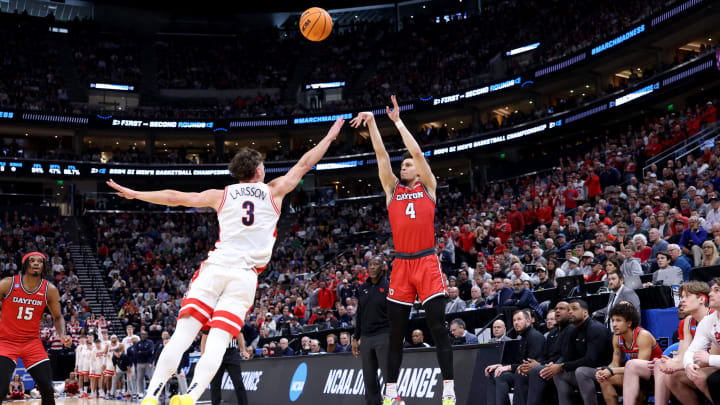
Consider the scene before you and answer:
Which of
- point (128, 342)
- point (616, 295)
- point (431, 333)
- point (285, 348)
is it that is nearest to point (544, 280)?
point (616, 295)

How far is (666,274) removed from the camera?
11.7 meters

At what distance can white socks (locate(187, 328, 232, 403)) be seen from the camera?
18.6 ft

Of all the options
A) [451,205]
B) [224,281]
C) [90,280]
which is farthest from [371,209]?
[224,281]

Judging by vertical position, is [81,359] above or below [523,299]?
below

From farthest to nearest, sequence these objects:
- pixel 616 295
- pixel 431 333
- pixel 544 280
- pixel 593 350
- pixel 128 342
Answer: pixel 128 342
pixel 544 280
pixel 616 295
pixel 593 350
pixel 431 333

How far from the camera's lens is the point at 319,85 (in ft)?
157

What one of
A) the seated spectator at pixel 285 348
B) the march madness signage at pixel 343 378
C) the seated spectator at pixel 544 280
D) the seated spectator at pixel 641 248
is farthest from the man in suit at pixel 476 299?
the seated spectator at pixel 285 348

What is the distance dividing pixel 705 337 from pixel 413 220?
3123 millimetres

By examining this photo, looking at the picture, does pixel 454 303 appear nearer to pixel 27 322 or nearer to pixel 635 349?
pixel 635 349

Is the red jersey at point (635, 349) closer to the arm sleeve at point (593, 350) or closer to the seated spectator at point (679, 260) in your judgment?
the arm sleeve at point (593, 350)

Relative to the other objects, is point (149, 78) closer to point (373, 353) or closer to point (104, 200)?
point (104, 200)

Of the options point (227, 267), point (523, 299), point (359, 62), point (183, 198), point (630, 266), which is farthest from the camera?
point (359, 62)

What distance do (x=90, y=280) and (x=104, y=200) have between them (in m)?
8.54

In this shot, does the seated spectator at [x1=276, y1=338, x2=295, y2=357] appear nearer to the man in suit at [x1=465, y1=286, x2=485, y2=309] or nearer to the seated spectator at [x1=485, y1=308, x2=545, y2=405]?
the man in suit at [x1=465, y1=286, x2=485, y2=309]
